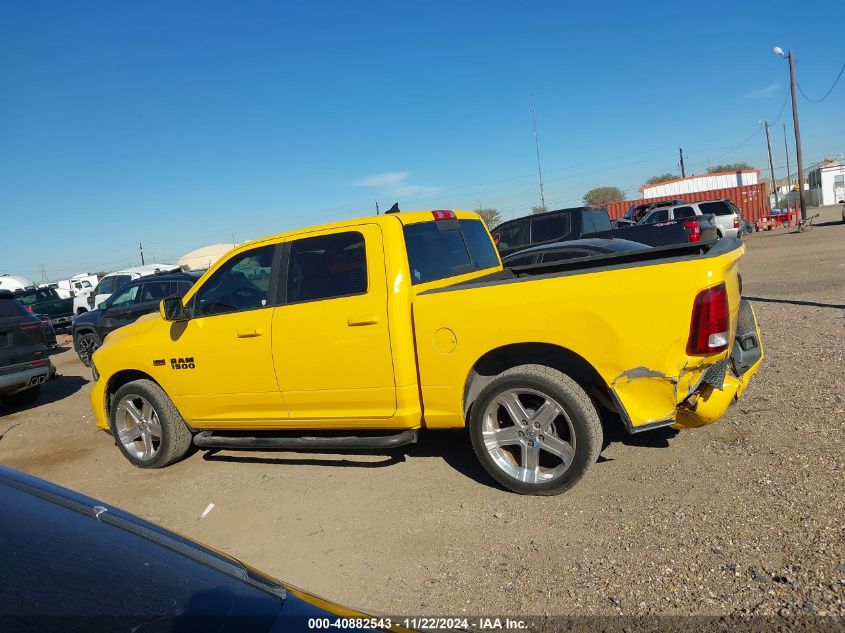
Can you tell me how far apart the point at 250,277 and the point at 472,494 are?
2489 millimetres

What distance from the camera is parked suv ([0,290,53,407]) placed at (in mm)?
8641

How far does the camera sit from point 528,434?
392 centimetres

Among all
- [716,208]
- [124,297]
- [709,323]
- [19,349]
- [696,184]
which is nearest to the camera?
[709,323]

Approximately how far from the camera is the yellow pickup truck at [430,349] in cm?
354

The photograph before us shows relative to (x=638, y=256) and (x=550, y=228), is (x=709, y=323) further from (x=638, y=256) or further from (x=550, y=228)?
(x=550, y=228)

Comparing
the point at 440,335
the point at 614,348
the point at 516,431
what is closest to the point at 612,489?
the point at 516,431

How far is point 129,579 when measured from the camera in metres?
1.50

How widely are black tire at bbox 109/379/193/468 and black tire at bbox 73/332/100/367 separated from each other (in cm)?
844

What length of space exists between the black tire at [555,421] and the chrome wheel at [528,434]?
0.01 metres

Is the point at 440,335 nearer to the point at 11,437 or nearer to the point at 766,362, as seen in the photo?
the point at 766,362

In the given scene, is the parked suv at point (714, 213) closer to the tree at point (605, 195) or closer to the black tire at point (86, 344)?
the black tire at point (86, 344)

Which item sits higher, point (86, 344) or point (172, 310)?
point (172, 310)

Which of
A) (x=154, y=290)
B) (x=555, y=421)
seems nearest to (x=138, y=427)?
(x=555, y=421)

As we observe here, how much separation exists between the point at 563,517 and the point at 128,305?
11.4 meters
